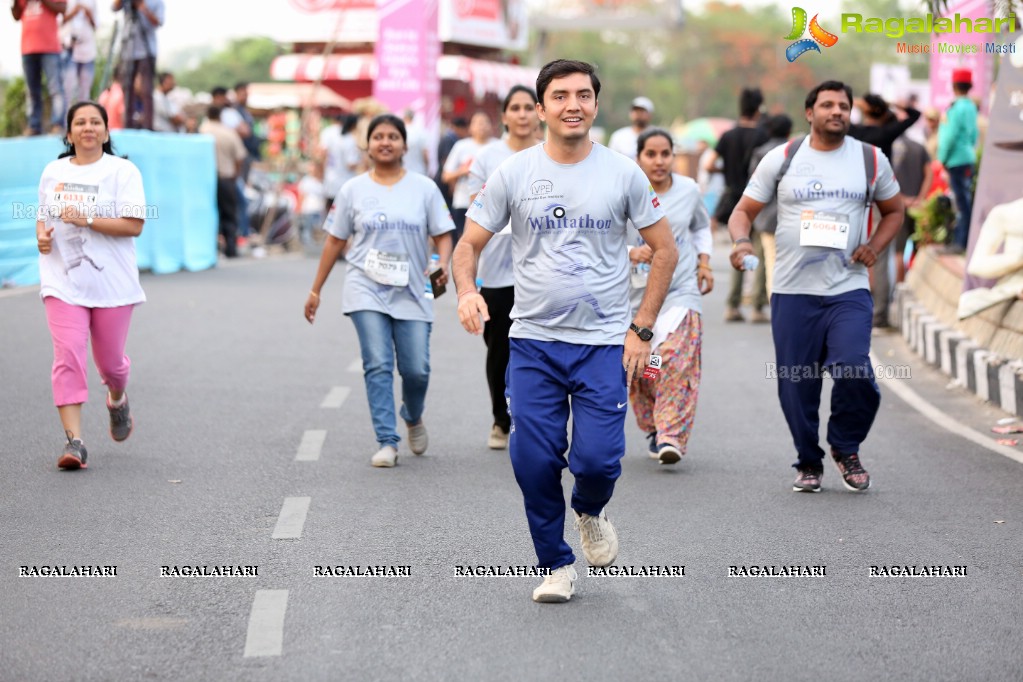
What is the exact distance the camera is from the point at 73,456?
8227mm

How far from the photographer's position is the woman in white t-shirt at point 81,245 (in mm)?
8398

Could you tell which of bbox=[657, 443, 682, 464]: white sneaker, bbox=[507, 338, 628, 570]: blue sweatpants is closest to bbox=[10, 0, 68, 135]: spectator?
bbox=[657, 443, 682, 464]: white sneaker

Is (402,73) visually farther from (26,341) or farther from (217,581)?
(217,581)

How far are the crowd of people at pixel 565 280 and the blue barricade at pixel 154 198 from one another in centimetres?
768

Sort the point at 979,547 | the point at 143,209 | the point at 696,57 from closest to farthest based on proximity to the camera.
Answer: the point at 979,547 → the point at 143,209 → the point at 696,57

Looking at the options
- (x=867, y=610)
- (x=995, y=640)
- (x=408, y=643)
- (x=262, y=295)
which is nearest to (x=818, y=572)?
(x=867, y=610)

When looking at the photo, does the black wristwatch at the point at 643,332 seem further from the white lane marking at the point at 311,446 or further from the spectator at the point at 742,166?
the spectator at the point at 742,166

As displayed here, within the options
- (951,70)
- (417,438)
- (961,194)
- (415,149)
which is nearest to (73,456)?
(417,438)

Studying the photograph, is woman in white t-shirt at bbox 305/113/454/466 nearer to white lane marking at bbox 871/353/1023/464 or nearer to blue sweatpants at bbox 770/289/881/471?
blue sweatpants at bbox 770/289/881/471

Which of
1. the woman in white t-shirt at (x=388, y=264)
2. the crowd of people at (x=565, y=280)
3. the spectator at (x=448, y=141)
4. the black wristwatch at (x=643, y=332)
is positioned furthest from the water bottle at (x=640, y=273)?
the spectator at (x=448, y=141)

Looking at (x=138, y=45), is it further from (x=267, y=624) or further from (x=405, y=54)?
(x=267, y=624)

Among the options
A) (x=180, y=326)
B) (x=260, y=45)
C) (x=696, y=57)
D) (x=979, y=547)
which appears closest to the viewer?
(x=979, y=547)

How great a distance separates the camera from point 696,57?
87.9m

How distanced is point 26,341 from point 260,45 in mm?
61281
